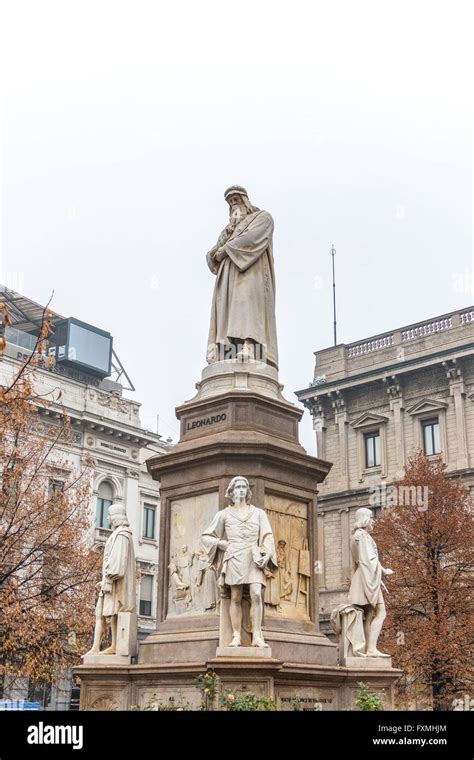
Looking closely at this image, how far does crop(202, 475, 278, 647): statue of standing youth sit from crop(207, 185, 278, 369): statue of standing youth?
3207mm

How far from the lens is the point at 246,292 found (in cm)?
1373

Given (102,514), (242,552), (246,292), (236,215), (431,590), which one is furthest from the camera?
(102,514)

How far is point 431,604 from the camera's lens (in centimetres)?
2900

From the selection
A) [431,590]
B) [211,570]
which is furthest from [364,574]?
[431,590]

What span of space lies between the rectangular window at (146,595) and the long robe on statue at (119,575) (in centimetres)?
3304

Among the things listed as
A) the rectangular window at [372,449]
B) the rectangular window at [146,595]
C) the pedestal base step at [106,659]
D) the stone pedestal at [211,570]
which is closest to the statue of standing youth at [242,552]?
the stone pedestal at [211,570]

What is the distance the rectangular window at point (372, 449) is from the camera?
138ft

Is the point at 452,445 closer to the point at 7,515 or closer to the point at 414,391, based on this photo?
the point at 414,391

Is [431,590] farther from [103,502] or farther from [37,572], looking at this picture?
[103,502]

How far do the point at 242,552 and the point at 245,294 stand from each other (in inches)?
177

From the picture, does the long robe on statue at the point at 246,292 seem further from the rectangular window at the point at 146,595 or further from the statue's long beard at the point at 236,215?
the rectangular window at the point at 146,595

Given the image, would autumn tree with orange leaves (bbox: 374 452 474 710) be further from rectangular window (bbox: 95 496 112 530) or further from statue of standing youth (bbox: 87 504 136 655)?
statue of standing youth (bbox: 87 504 136 655)
